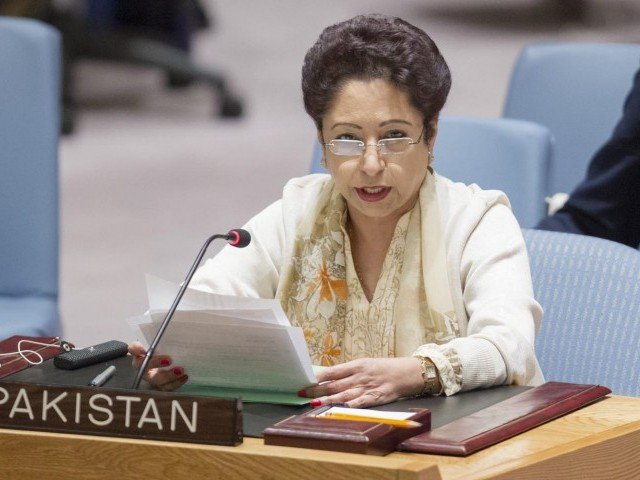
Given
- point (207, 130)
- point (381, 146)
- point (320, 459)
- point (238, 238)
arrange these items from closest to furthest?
point (320, 459) < point (238, 238) < point (381, 146) < point (207, 130)

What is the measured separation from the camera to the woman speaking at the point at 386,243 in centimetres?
245

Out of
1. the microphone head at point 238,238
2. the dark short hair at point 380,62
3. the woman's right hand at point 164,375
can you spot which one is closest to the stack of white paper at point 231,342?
the woman's right hand at point 164,375

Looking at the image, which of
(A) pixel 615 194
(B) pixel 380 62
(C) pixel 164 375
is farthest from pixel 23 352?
(A) pixel 615 194

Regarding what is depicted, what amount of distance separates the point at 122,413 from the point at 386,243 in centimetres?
80

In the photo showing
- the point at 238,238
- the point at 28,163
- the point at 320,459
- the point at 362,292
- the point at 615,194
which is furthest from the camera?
the point at 28,163

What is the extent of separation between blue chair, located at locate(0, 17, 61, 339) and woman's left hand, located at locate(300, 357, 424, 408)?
1.66 m

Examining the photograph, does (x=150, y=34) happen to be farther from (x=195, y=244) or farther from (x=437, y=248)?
(x=437, y=248)

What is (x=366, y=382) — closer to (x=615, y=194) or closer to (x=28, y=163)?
(x=615, y=194)

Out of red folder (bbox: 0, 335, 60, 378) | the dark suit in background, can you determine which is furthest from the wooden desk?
the dark suit in background

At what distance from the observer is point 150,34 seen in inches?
321

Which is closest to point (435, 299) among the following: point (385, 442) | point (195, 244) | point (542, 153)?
point (385, 442)

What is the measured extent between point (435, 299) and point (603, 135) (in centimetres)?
176

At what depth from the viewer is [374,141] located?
8.21ft

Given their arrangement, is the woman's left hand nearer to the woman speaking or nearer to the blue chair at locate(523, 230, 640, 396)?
the woman speaking
